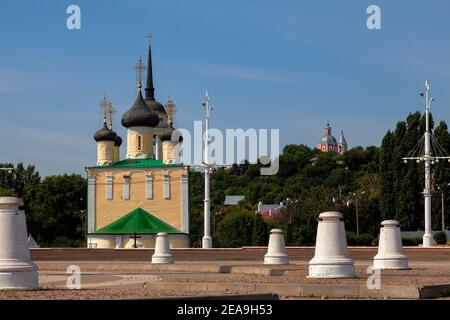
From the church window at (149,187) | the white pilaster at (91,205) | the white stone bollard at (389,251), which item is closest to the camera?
the white stone bollard at (389,251)

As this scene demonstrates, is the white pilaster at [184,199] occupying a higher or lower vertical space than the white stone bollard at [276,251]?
higher

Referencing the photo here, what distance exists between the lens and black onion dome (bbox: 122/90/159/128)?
79.0m

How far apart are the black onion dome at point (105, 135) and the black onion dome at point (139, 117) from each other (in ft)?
8.21

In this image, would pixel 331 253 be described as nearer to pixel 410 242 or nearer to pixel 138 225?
pixel 410 242

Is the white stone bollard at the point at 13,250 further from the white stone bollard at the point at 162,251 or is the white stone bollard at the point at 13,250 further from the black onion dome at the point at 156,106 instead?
the black onion dome at the point at 156,106

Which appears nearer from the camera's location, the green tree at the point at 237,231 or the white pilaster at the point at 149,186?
the green tree at the point at 237,231

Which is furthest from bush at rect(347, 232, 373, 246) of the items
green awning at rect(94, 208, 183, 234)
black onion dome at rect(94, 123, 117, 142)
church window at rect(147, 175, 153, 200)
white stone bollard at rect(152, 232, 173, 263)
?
black onion dome at rect(94, 123, 117, 142)

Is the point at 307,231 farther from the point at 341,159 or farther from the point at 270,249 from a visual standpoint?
the point at 341,159

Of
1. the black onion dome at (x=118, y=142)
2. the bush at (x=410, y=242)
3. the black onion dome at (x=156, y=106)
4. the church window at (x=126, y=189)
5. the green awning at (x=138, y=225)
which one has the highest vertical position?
the black onion dome at (x=156, y=106)

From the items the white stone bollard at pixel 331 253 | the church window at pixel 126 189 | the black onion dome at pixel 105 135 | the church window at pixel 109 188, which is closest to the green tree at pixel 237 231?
the church window at pixel 126 189

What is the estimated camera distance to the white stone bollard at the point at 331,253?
57.5 ft

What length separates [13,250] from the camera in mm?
14148

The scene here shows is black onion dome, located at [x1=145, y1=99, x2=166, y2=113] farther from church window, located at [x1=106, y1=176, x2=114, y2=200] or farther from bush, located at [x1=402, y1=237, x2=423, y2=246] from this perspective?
bush, located at [x1=402, y1=237, x2=423, y2=246]
